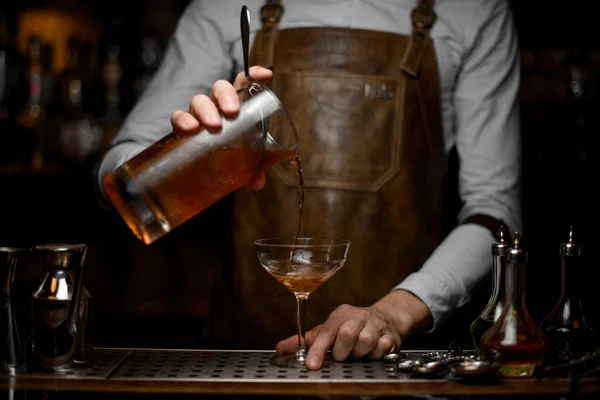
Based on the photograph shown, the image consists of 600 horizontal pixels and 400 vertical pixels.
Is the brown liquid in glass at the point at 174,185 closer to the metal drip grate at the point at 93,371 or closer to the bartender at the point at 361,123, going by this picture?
the metal drip grate at the point at 93,371

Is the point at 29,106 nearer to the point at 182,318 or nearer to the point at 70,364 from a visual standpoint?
the point at 182,318

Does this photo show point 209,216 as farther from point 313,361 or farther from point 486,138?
point 313,361

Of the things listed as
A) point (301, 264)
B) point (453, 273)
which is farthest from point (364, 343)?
point (453, 273)

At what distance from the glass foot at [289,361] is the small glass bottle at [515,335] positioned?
24 cm

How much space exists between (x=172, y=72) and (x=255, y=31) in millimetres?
221

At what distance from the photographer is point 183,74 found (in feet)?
6.41

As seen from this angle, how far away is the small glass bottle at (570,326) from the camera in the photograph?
1239mm

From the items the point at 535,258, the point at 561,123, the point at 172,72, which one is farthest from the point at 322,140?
the point at 561,123

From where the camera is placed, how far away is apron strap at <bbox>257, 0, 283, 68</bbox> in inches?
77.0

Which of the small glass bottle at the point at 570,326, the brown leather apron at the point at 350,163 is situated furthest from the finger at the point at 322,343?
the brown leather apron at the point at 350,163

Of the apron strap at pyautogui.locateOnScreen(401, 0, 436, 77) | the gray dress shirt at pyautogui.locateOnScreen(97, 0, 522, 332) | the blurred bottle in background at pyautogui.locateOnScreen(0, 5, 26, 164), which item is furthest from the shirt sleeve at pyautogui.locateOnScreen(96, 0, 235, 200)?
the blurred bottle in background at pyautogui.locateOnScreen(0, 5, 26, 164)

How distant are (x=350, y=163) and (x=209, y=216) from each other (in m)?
0.96

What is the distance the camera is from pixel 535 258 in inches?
102

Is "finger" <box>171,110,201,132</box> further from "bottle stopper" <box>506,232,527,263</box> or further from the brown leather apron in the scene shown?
the brown leather apron
